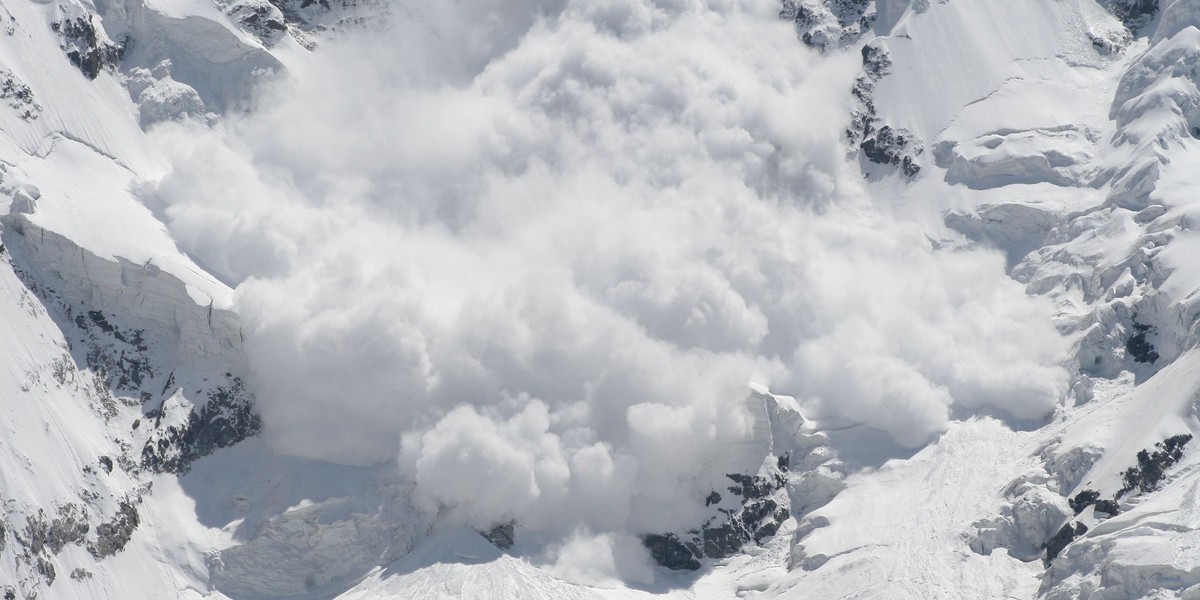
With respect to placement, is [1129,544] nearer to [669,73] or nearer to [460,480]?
[460,480]

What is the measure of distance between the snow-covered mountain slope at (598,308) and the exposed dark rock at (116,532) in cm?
32

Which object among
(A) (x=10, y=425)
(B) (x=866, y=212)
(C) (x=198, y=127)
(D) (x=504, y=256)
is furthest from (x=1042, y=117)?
(A) (x=10, y=425)

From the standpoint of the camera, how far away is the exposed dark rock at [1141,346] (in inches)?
6486

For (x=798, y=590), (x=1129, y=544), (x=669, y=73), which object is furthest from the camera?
(x=669, y=73)

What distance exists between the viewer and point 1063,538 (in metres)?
153

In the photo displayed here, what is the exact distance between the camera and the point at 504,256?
182125 millimetres

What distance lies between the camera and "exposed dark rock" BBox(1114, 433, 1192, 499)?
152 meters

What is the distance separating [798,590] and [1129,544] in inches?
1071

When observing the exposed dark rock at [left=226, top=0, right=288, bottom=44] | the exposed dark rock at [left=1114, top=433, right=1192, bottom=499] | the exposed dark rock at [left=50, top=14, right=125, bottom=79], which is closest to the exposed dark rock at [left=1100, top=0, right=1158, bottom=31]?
the exposed dark rock at [left=1114, top=433, right=1192, bottom=499]

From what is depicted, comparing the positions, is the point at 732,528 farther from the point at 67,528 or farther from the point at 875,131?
the point at 67,528

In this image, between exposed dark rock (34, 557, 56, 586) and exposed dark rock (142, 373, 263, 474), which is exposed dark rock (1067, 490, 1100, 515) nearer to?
exposed dark rock (142, 373, 263, 474)

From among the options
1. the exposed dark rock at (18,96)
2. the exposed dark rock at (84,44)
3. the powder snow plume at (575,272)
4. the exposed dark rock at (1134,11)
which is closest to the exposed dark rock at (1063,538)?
the powder snow plume at (575,272)

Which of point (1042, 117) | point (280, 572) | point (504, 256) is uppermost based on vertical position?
point (1042, 117)

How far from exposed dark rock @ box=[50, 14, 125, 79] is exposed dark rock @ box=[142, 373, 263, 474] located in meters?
32.6
